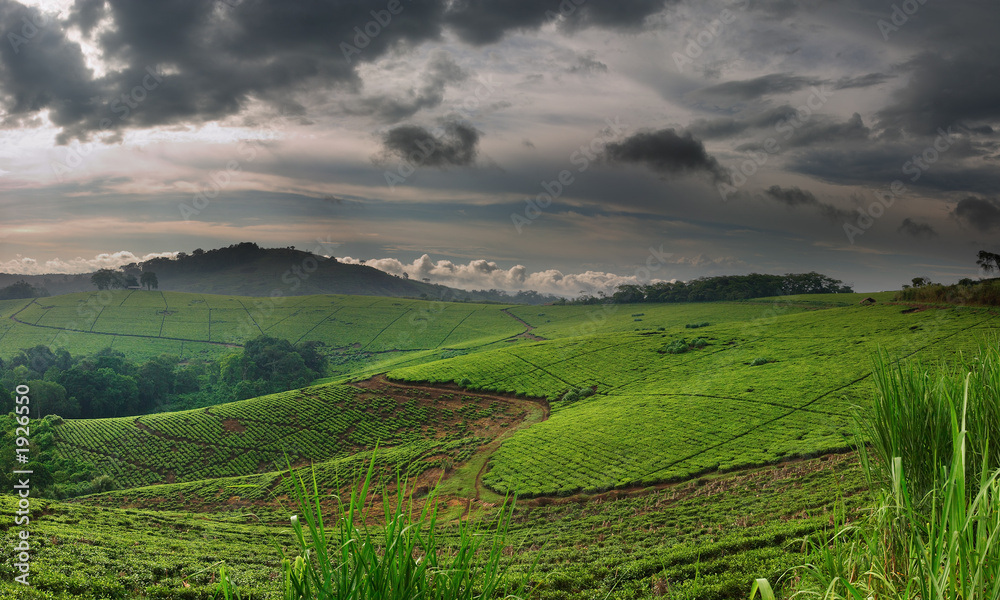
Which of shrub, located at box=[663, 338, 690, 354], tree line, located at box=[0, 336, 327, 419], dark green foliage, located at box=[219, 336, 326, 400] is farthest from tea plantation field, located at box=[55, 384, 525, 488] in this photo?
shrub, located at box=[663, 338, 690, 354]

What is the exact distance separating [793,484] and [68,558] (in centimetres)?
3123

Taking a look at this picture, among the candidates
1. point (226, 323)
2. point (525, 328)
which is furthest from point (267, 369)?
point (226, 323)

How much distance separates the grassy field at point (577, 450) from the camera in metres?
15.9

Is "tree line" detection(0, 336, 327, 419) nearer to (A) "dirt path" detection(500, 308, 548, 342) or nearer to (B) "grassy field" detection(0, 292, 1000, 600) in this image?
(B) "grassy field" detection(0, 292, 1000, 600)

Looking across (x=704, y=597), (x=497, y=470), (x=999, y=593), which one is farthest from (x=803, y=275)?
(x=999, y=593)

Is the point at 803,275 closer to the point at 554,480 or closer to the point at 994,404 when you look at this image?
the point at 554,480

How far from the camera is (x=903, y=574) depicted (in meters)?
3.77

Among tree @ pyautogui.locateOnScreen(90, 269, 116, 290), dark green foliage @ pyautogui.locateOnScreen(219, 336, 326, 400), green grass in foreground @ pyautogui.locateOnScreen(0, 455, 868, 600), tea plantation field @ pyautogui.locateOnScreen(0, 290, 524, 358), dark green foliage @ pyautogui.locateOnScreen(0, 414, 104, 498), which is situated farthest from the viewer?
tree @ pyautogui.locateOnScreen(90, 269, 116, 290)

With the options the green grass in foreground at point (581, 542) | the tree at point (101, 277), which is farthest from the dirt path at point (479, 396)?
the tree at point (101, 277)

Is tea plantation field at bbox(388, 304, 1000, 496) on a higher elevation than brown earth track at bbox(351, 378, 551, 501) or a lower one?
higher

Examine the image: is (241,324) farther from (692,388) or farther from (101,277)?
(692,388)

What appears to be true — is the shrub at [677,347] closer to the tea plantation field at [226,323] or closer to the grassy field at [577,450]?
the grassy field at [577,450]

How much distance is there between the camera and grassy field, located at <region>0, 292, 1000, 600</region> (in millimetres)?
15867

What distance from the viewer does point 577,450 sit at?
39281 millimetres
